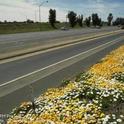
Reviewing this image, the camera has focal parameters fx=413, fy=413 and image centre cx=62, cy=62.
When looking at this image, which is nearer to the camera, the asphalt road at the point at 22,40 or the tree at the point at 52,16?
the asphalt road at the point at 22,40

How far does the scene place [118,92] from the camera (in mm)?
10469

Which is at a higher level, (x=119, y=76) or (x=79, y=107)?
(x=79, y=107)

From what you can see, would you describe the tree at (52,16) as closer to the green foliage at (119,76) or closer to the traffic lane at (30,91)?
the traffic lane at (30,91)

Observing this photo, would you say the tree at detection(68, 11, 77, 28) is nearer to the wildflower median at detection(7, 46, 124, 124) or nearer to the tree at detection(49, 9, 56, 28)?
the tree at detection(49, 9, 56, 28)

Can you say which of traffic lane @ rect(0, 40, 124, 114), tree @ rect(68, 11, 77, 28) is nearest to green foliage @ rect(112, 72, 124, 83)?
traffic lane @ rect(0, 40, 124, 114)

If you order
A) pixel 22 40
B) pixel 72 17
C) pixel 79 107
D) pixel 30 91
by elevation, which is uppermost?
pixel 79 107

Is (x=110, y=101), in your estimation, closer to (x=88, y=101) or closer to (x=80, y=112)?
(x=88, y=101)

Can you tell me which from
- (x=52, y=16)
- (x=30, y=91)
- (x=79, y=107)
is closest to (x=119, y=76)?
(x=30, y=91)

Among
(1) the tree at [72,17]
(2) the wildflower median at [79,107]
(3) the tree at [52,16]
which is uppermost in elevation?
(2) the wildflower median at [79,107]

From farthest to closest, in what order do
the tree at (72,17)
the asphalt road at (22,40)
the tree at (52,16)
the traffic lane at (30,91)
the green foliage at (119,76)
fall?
1. the tree at (72,17)
2. the tree at (52,16)
3. the asphalt road at (22,40)
4. the green foliage at (119,76)
5. the traffic lane at (30,91)

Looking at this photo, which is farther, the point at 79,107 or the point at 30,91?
the point at 30,91

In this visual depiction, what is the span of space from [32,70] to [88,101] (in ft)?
32.9

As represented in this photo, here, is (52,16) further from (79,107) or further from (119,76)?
(79,107)

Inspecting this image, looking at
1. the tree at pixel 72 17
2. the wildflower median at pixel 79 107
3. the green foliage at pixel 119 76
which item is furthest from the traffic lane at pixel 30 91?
the tree at pixel 72 17
